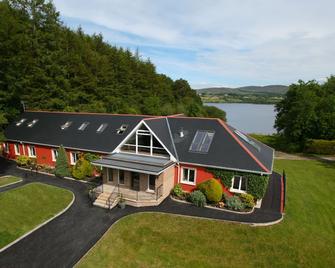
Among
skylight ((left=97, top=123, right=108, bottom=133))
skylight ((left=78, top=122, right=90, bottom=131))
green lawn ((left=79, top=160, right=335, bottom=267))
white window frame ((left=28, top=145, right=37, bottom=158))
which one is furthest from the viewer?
white window frame ((left=28, top=145, right=37, bottom=158))

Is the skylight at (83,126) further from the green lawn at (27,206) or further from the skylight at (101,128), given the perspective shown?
the green lawn at (27,206)

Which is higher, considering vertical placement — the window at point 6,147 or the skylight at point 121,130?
the skylight at point 121,130

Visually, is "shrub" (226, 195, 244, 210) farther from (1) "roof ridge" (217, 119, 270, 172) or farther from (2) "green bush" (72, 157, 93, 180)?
(2) "green bush" (72, 157, 93, 180)

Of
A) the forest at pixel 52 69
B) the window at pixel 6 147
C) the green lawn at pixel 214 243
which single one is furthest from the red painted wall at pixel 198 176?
the window at pixel 6 147

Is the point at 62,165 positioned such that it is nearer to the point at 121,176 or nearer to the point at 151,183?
the point at 121,176

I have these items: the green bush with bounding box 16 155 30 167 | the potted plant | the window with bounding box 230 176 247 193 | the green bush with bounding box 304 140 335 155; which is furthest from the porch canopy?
the green bush with bounding box 304 140 335 155
